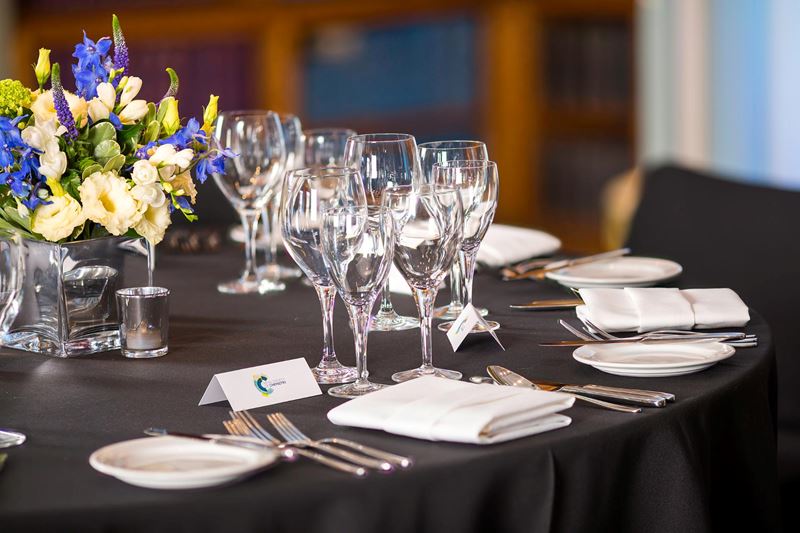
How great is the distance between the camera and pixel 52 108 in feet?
4.66

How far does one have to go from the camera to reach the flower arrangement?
1.38 metres

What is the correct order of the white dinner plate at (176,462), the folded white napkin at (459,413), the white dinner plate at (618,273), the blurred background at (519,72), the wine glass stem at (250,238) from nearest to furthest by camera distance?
the white dinner plate at (176,462) < the folded white napkin at (459,413) < the white dinner plate at (618,273) < the wine glass stem at (250,238) < the blurred background at (519,72)

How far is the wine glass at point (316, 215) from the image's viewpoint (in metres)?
1.25

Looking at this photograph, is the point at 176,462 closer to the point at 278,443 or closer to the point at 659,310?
the point at 278,443

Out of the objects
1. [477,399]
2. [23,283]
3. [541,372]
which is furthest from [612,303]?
[23,283]

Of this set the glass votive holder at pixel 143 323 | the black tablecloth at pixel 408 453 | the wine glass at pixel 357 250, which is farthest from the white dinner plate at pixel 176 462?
the glass votive holder at pixel 143 323

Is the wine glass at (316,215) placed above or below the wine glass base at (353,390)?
above

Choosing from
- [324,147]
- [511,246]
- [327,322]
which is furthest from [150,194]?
[511,246]

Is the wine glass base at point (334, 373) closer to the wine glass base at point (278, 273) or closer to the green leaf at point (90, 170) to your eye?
the green leaf at point (90, 170)

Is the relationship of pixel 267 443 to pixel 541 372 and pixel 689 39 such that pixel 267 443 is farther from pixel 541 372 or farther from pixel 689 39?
pixel 689 39

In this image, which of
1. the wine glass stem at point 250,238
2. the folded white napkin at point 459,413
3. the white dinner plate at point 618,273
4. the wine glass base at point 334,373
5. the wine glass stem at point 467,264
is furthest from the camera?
the wine glass stem at point 250,238

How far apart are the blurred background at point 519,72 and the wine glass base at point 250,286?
2531 millimetres

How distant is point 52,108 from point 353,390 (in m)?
0.52

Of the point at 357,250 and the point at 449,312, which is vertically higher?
the point at 357,250
